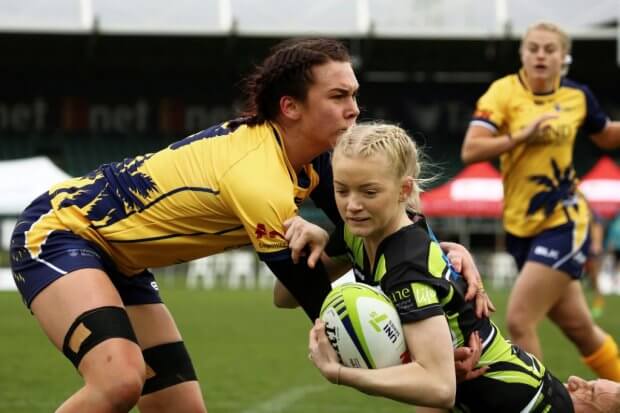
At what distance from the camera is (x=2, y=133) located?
36.5m

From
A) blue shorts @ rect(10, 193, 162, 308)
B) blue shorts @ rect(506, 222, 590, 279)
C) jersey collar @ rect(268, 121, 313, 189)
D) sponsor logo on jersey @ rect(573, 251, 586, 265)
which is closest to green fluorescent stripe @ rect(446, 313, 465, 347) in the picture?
jersey collar @ rect(268, 121, 313, 189)

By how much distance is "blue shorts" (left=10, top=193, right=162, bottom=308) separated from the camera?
14.6 ft

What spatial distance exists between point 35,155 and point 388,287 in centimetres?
3348

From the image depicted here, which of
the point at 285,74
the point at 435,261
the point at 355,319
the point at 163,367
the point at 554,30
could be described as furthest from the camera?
the point at 554,30

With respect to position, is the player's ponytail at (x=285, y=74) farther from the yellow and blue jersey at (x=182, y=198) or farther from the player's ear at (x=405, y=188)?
the player's ear at (x=405, y=188)

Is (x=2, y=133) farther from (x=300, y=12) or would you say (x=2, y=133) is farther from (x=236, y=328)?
(x=236, y=328)

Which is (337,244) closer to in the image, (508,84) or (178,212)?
(178,212)

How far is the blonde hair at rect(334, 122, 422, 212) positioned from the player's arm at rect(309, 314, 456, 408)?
54 cm

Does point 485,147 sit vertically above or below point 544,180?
above

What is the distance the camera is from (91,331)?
4234 millimetres

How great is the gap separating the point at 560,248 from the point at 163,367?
3.25m

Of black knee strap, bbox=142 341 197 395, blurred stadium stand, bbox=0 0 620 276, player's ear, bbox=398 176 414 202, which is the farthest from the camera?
blurred stadium stand, bbox=0 0 620 276

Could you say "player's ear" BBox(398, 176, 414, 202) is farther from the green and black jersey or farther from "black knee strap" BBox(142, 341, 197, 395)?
"black knee strap" BBox(142, 341, 197, 395)

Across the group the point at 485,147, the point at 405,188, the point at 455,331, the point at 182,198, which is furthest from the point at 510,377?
the point at 485,147
